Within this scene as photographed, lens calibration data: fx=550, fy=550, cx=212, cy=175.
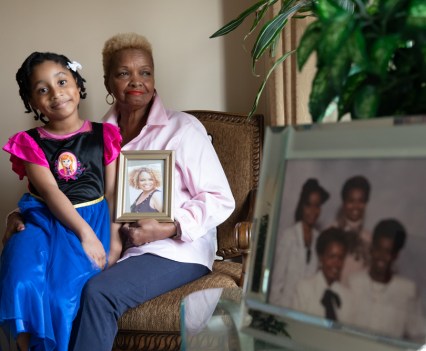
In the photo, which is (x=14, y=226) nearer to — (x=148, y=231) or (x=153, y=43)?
(x=148, y=231)

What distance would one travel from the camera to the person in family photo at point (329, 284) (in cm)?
58

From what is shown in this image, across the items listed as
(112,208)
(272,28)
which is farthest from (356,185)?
(112,208)

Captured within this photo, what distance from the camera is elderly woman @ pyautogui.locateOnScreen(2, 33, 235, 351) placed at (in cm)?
156

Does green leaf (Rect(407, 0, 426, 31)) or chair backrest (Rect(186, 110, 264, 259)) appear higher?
green leaf (Rect(407, 0, 426, 31))

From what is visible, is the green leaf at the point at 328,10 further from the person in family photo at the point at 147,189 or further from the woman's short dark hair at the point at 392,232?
the person in family photo at the point at 147,189

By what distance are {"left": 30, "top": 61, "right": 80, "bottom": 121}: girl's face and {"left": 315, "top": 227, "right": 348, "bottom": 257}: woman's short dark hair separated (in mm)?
1356

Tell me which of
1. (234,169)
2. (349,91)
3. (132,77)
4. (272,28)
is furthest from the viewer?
(234,169)

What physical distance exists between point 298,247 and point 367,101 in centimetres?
18

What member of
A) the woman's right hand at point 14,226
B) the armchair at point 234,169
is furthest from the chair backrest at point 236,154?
the woman's right hand at point 14,226

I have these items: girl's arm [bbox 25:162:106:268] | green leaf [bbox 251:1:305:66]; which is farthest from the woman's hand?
green leaf [bbox 251:1:305:66]

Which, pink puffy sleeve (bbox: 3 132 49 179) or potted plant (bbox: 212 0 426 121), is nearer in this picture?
potted plant (bbox: 212 0 426 121)

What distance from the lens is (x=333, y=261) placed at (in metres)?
0.58

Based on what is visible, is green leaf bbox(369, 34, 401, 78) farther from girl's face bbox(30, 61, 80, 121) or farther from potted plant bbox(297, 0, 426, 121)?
girl's face bbox(30, 61, 80, 121)

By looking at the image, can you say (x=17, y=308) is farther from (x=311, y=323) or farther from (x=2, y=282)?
(x=311, y=323)
